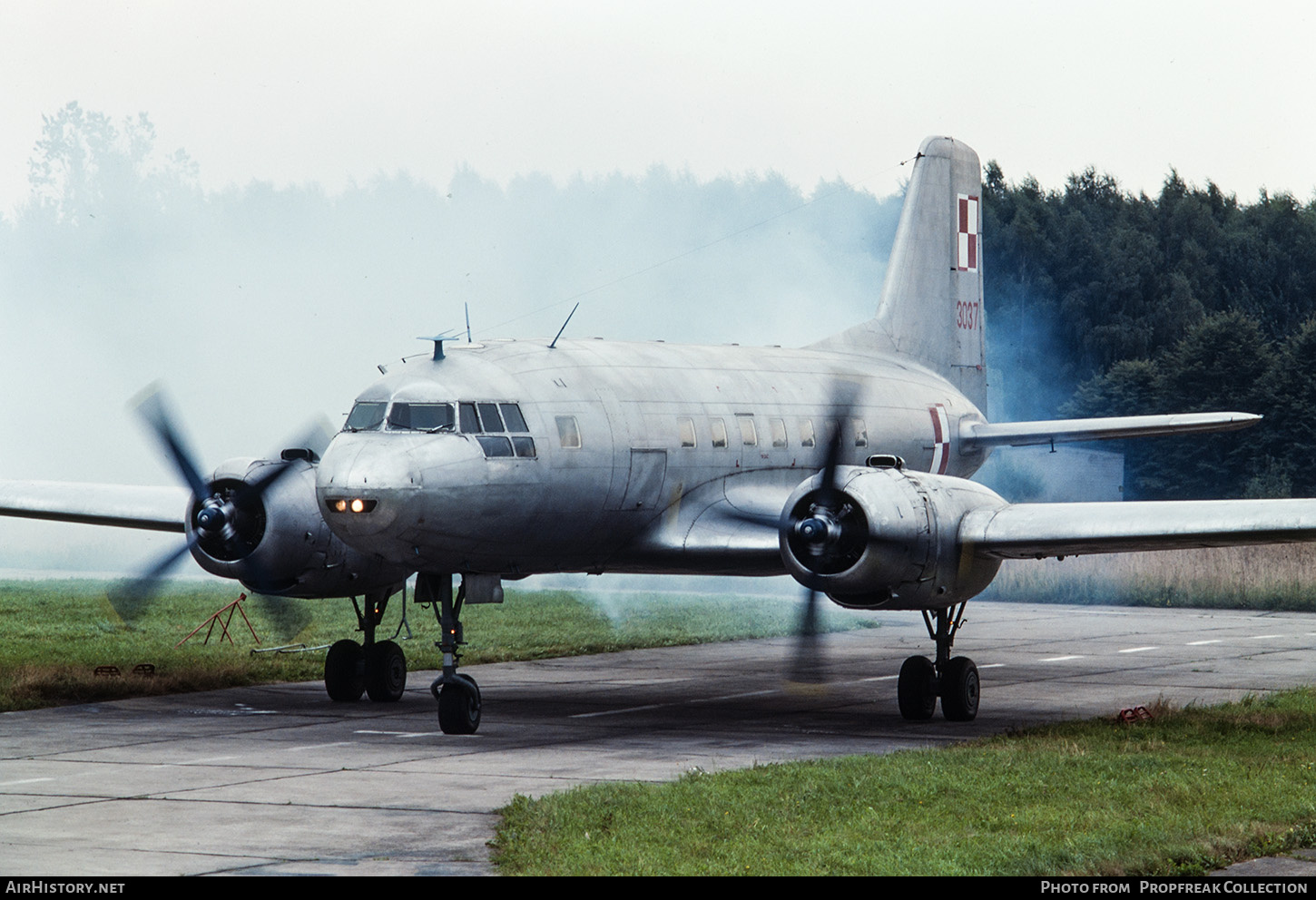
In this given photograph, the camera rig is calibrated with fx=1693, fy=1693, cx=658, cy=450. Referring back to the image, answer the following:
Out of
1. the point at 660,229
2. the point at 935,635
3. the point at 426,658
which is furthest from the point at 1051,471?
the point at 935,635

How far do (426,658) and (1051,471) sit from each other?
2904 cm

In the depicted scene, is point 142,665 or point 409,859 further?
point 142,665

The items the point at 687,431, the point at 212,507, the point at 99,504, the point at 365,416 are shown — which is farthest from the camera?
the point at 99,504

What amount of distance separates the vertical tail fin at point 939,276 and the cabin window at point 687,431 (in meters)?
6.39

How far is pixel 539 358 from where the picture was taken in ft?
58.2

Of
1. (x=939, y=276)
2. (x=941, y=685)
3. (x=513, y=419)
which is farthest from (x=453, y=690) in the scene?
(x=939, y=276)

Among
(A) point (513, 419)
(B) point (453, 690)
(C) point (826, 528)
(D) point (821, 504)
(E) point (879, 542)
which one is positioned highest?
(A) point (513, 419)

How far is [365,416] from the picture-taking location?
1634 centimetres

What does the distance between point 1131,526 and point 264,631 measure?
17049mm

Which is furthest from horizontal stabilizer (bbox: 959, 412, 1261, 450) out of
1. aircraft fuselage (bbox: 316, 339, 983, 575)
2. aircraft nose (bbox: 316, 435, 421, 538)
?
aircraft nose (bbox: 316, 435, 421, 538)

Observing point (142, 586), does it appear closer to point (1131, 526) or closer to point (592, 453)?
point (592, 453)

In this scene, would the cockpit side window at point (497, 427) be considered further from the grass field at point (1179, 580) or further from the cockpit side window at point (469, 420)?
the grass field at point (1179, 580)

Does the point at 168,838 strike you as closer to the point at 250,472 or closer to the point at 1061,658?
the point at 250,472

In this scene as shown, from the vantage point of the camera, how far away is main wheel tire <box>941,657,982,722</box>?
17438mm
